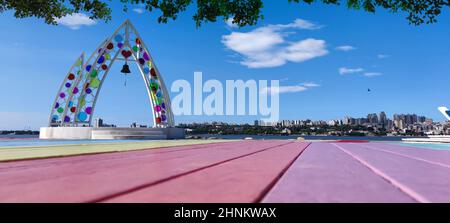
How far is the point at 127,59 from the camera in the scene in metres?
36.9

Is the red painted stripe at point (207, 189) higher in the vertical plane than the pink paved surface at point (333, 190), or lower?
higher

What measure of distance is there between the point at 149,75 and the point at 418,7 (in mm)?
30866

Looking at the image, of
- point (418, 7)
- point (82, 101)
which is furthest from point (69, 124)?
point (418, 7)

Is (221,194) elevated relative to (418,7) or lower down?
lower down

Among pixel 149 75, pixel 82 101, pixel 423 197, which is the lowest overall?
pixel 423 197

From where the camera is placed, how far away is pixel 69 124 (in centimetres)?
3612

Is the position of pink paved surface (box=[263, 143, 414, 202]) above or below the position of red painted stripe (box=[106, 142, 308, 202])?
below
